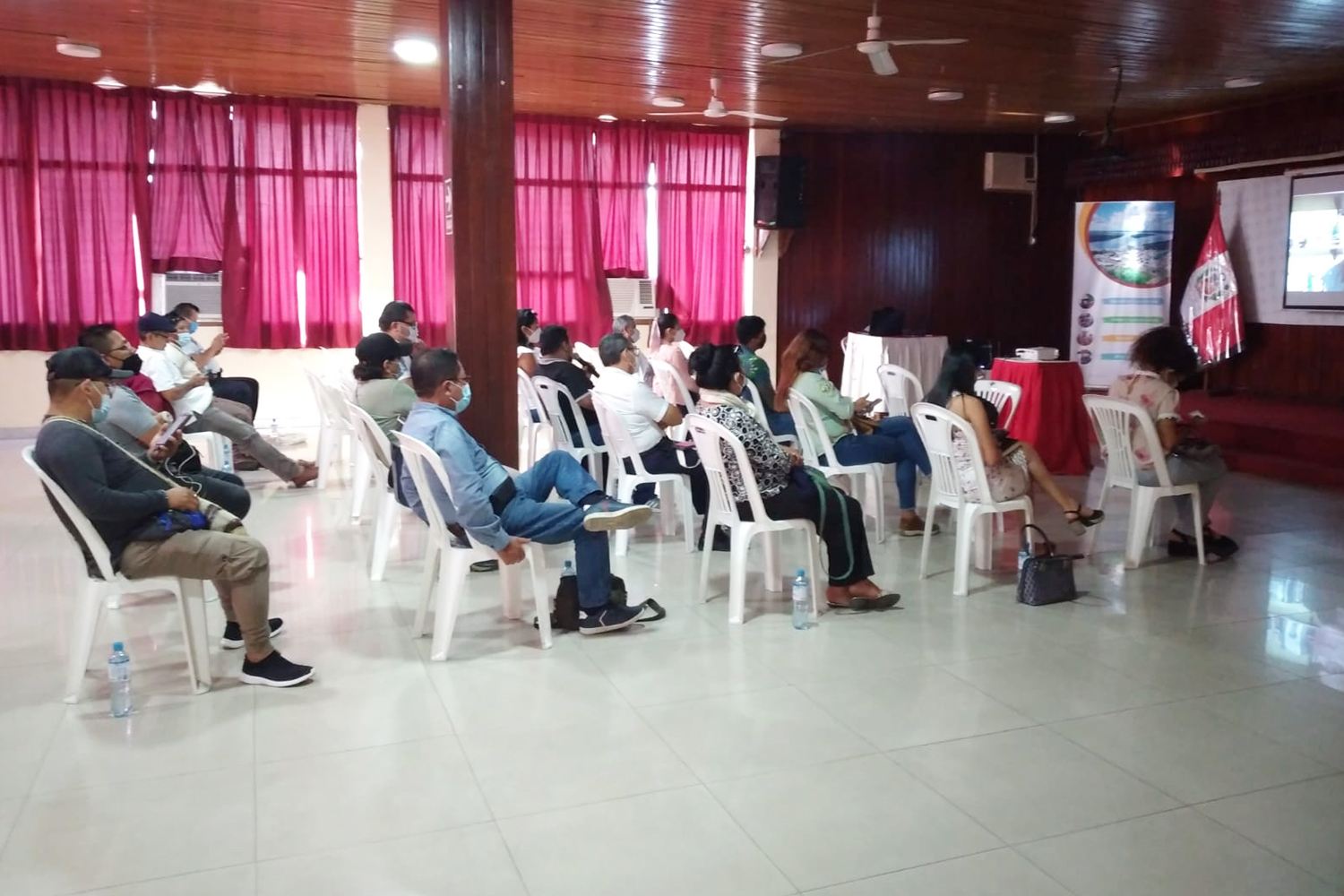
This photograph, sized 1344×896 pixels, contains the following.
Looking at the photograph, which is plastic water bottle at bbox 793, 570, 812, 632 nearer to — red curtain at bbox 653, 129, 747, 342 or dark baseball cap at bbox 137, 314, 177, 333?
dark baseball cap at bbox 137, 314, 177, 333

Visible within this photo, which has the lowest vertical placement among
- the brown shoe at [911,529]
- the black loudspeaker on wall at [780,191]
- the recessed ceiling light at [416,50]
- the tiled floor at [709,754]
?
the tiled floor at [709,754]

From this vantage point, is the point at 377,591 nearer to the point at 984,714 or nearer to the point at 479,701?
the point at 479,701

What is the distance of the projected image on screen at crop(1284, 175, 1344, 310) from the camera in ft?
27.6

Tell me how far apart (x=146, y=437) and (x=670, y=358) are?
3.62 m

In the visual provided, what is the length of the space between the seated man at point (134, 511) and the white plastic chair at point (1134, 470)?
3.69 m

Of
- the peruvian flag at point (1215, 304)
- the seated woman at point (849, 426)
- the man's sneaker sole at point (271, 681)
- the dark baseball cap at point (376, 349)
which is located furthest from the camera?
the peruvian flag at point (1215, 304)

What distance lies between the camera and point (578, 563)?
3.94 m

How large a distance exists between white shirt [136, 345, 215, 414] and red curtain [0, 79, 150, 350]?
2.59 meters

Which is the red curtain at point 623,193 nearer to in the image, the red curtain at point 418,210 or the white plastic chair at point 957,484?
the red curtain at point 418,210

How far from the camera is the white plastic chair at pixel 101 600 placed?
10.5 feet

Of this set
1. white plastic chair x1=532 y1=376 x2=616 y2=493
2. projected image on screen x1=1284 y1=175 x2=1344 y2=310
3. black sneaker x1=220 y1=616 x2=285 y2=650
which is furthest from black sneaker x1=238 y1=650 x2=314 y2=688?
projected image on screen x1=1284 y1=175 x2=1344 y2=310

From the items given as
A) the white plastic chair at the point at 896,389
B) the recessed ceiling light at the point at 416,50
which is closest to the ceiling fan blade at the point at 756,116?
the recessed ceiling light at the point at 416,50

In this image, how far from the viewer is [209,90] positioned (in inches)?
315

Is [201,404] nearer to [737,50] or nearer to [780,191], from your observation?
[737,50]
